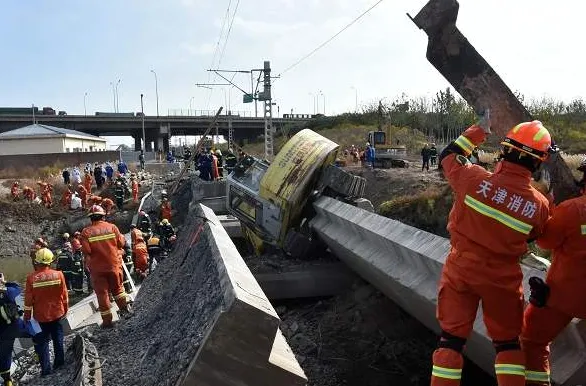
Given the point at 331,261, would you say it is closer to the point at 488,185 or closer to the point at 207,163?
the point at 488,185

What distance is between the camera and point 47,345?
6.70 m

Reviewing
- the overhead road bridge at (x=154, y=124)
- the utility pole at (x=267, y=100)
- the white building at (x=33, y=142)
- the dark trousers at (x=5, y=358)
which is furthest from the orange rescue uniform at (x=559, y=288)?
the overhead road bridge at (x=154, y=124)

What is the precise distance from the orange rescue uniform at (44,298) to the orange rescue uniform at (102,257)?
1.56 feet

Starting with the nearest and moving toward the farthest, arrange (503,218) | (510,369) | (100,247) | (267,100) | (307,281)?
(510,369) → (503,218) → (100,247) → (307,281) → (267,100)

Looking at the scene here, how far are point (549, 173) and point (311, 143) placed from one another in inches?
192

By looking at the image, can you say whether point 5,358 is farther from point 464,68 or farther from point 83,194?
point 83,194

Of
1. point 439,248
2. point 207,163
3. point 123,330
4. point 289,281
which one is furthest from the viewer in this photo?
point 207,163

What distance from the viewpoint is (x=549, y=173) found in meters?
4.28

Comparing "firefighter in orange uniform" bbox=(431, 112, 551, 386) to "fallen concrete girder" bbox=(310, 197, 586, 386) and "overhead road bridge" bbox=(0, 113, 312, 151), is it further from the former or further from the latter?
"overhead road bridge" bbox=(0, 113, 312, 151)

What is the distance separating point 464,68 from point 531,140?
1.46 meters

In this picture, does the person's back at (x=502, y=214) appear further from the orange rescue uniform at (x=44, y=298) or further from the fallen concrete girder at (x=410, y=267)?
the orange rescue uniform at (x=44, y=298)

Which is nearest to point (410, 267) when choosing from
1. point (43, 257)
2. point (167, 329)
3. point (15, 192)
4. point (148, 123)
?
point (167, 329)

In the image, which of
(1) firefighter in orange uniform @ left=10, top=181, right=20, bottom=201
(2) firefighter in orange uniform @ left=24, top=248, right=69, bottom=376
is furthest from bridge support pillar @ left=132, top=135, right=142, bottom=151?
(2) firefighter in orange uniform @ left=24, top=248, right=69, bottom=376

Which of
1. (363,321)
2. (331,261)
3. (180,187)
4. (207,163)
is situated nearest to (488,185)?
(363,321)
